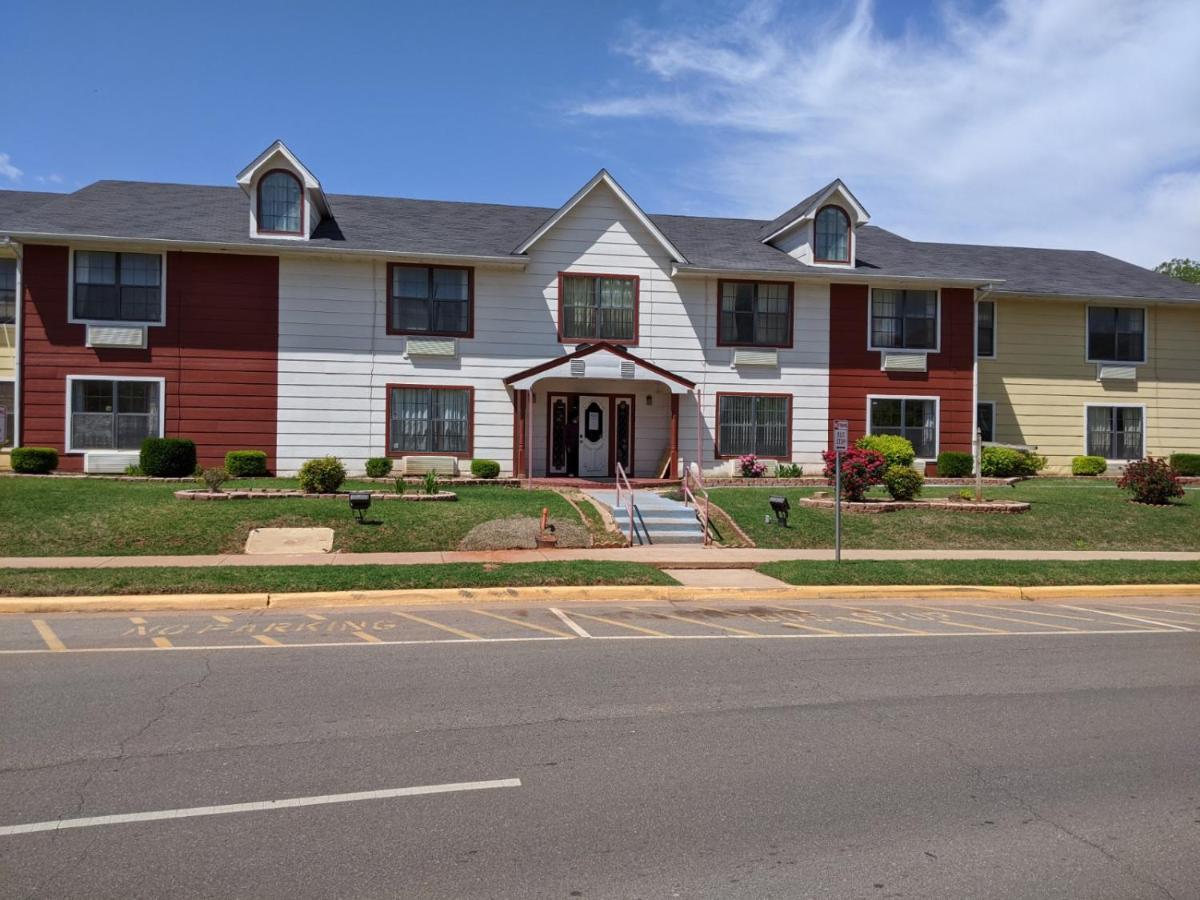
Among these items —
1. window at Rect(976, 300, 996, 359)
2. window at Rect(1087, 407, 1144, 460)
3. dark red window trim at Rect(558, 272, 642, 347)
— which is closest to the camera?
dark red window trim at Rect(558, 272, 642, 347)

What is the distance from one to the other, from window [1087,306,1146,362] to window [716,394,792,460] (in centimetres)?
1072

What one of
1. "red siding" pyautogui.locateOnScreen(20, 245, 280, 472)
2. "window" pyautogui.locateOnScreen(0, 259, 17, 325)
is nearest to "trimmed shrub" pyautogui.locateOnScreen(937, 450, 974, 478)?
"red siding" pyautogui.locateOnScreen(20, 245, 280, 472)

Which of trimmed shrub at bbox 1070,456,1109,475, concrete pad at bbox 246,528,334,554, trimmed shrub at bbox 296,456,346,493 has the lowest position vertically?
concrete pad at bbox 246,528,334,554

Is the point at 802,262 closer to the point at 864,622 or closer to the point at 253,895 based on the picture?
the point at 864,622

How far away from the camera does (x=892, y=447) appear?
80.8ft

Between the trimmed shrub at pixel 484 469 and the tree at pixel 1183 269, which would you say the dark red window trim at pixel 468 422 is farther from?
the tree at pixel 1183 269

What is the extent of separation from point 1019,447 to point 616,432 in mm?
12380

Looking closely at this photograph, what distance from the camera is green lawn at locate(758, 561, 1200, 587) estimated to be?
14055 mm

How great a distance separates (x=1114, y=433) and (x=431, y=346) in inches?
821

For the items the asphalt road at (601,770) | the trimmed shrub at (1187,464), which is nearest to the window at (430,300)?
the asphalt road at (601,770)

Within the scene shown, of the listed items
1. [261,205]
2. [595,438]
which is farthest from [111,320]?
[595,438]

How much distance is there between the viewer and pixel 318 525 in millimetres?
16609

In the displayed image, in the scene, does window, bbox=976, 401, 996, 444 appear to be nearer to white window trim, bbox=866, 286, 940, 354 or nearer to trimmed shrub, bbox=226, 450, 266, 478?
white window trim, bbox=866, 286, 940, 354

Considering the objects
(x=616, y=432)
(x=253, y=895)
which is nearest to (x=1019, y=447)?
(x=616, y=432)
